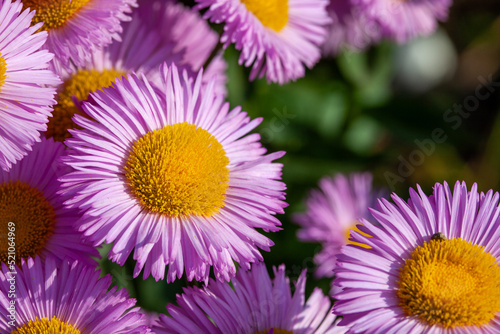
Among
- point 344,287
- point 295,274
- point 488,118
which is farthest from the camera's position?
point 488,118

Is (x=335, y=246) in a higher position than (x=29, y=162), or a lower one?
higher

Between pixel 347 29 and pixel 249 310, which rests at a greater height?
pixel 347 29

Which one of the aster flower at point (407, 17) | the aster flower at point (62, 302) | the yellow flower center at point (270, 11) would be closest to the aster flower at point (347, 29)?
the aster flower at point (407, 17)

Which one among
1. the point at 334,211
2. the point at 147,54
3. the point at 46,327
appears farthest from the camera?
the point at 334,211

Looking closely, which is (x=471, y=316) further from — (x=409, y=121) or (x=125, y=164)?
(x=409, y=121)

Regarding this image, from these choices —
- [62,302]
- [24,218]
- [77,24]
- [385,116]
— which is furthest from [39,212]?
[385,116]

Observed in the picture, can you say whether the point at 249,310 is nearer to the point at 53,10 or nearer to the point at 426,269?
the point at 426,269

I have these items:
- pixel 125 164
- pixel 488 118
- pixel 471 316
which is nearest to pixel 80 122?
pixel 125 164

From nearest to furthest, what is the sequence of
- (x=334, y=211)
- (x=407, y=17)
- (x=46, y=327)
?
1. (x=46, y=327)
2. (x=407, y=17)
3. (x=334, y=211)
